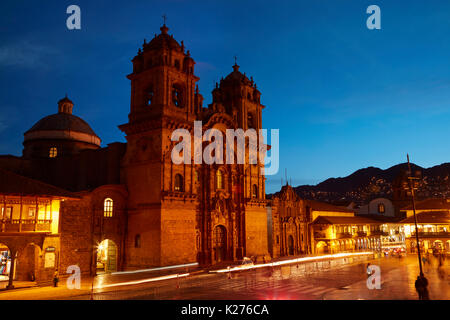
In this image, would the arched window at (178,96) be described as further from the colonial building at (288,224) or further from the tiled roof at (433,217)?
the tiled roof at (433,217)

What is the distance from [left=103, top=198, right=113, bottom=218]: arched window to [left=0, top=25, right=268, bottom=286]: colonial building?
121 millimetres

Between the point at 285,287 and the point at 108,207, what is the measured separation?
20.2 m

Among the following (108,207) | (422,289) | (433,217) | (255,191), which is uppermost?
(255,191)

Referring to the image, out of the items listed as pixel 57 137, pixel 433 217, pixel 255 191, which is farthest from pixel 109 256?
pixel 433 217

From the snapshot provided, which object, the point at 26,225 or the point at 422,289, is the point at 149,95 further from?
the point at 422,289

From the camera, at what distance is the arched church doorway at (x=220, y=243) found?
4692cm

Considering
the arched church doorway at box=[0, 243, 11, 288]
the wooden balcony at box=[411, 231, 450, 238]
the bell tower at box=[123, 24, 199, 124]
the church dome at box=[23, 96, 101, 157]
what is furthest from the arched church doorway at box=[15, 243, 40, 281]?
the wooden balcony at box=[411, 231, 450, 238]

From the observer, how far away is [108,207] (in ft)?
128

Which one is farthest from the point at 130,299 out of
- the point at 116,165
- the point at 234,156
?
the point at 234,156

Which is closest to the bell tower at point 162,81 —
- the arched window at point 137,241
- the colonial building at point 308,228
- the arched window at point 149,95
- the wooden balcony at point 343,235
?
the arched window at point 149,95

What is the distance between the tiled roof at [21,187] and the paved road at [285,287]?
990 cm

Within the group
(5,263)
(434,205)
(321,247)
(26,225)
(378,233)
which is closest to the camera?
(26,225)

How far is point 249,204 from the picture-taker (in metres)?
52.0
